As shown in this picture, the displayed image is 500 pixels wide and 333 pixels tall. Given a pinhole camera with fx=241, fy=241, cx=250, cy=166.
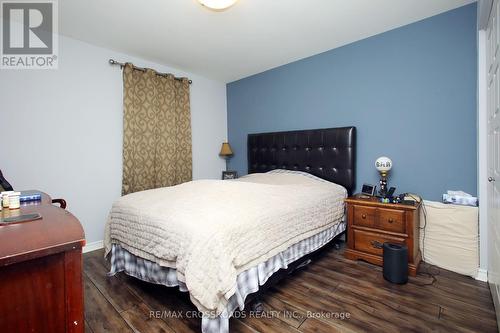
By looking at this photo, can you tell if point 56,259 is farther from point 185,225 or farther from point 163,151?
point 163,151

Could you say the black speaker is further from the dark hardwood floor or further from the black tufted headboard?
the black tufted headboard

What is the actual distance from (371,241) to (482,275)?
84 cm

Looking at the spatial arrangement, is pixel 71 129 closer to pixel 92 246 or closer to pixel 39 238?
pixel 92 246

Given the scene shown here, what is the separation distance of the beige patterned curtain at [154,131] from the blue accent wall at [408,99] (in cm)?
168

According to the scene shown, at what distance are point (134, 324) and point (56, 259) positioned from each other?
3.45ft

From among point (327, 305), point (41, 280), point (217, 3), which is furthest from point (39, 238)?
point (217, 3)

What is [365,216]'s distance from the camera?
2.33 m

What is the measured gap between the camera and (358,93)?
2779 mm

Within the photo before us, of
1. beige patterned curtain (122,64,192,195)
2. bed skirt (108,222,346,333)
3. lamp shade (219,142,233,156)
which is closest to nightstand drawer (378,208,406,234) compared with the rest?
Answer: bed skirt (108,222,346,333)

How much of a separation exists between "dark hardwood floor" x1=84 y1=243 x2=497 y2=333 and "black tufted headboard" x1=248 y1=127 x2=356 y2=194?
1.14m

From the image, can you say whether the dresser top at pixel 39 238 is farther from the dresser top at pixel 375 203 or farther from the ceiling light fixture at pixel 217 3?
the dresser top at pixel 375 203

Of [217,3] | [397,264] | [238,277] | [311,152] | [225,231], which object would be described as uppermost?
[217,3]

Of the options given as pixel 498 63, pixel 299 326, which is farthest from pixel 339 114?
pixel 299 326

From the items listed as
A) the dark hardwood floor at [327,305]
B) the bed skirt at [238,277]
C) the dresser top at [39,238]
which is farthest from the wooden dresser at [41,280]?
the dark hardwood floor at [327,305]
